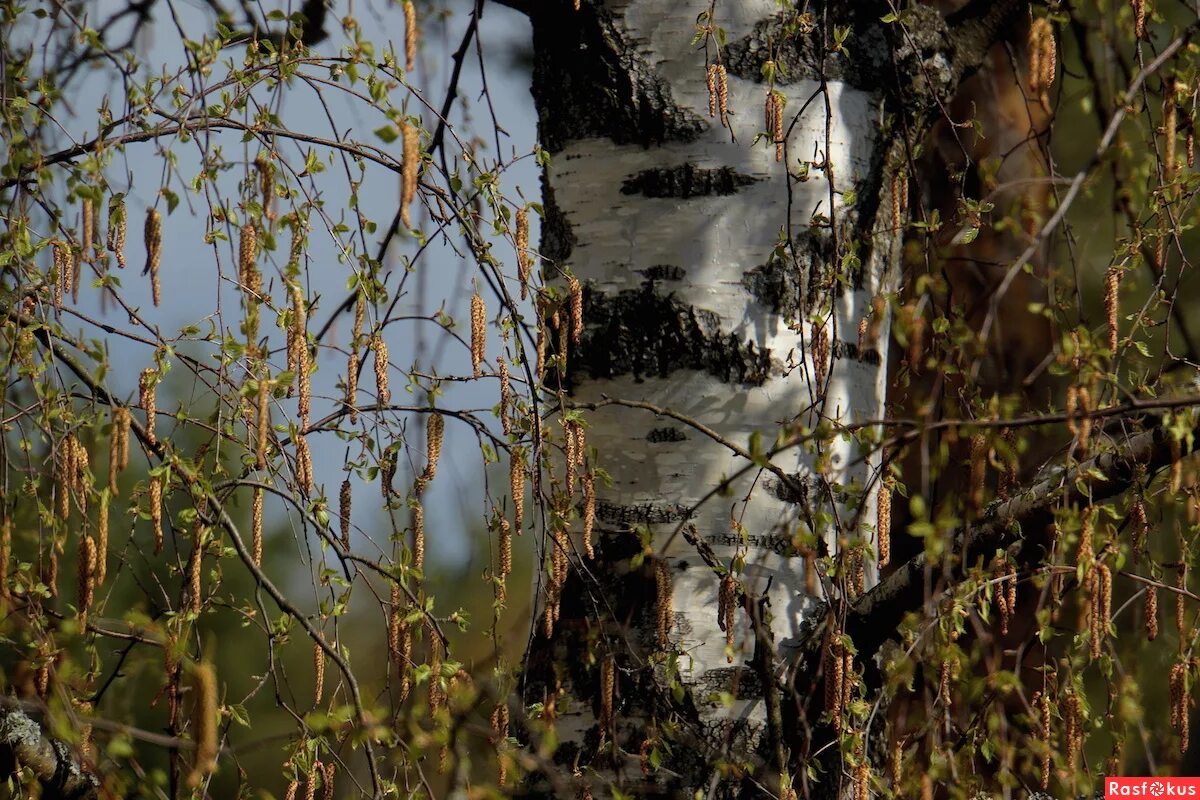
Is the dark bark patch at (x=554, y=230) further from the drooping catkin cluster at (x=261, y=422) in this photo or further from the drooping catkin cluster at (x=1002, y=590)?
the drooping catkin cluster at (x=1002, y=590)

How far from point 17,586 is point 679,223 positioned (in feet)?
3.19

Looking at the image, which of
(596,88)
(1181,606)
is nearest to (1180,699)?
(1181,606)

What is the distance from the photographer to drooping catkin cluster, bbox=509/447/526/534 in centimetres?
146

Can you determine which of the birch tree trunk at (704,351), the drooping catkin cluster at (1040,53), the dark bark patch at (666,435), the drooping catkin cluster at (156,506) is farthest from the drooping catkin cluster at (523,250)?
the drooping catkin cluster at (1040,53)

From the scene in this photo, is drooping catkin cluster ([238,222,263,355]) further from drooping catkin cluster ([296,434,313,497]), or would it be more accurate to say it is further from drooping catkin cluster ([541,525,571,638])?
drooping catkin cluster ([541,525,571,638])

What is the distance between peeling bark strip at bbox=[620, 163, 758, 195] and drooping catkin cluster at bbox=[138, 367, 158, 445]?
0.74m

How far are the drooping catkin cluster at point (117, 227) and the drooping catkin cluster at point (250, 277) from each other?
0.46ft

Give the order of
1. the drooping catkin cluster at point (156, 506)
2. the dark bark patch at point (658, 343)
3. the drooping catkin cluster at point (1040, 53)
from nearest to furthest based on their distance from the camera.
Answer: the drooping catkin cluster at point (156, 506) < the drooping catkin cluster at point (1040, 53) < the dark bark patch at point (658, 343)

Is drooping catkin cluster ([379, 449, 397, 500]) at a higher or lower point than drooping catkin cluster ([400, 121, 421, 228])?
lower

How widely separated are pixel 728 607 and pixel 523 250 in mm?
523

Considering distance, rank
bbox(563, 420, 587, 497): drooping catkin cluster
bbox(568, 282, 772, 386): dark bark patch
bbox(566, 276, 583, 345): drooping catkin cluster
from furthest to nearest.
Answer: bbox(568, 282, 772, 386): dark bark patch, bbox(566, 276, 583, 345): drooping catkin cluster, bbox(563, 420, 587, 497): drooping catkin cluster

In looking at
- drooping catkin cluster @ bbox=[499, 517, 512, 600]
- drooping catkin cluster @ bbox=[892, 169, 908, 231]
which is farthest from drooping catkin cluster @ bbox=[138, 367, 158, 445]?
drooping catkin cluster @ bbox=[892, 169, 908, 231]

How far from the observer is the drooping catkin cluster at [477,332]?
1.47m

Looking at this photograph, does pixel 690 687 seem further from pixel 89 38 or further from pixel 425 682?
pixel 89 38
